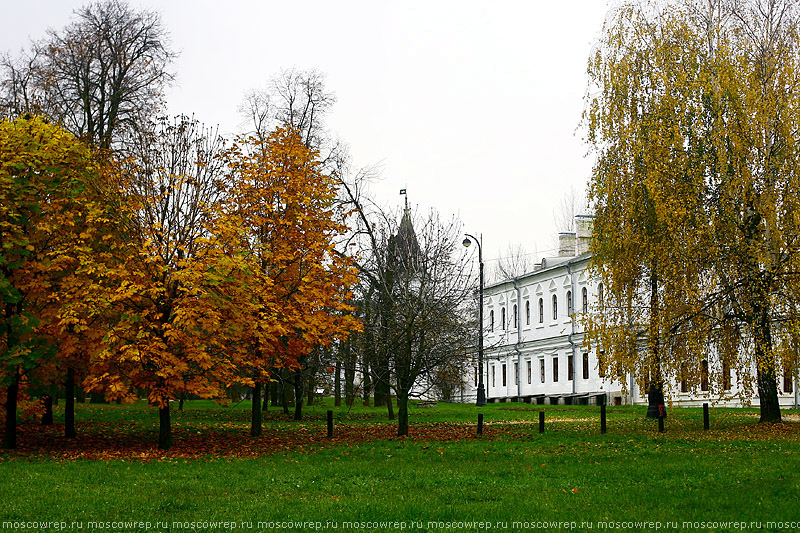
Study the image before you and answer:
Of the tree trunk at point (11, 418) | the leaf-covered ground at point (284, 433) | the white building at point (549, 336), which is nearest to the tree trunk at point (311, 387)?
the leaf-covered ground at point (284, 433)

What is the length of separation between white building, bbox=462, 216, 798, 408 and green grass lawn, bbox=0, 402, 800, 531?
29832 millimetres

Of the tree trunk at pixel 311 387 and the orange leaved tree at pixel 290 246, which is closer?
the orange leaved tree at pixel 290 246

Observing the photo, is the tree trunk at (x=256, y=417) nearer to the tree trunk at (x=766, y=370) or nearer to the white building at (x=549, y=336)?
the tree trunk at (x=766, y=370)

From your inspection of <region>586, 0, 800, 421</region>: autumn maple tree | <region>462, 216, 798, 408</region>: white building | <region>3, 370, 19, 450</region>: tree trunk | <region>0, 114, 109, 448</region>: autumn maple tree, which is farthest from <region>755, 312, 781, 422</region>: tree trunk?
<region>462, 216, 798, 408</region>: white building

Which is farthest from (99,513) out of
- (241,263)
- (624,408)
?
(624,408)

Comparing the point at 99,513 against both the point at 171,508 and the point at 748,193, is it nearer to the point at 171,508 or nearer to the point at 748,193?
the point at 171,508

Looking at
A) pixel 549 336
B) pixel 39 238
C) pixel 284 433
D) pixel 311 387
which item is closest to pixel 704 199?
pixel 284 433

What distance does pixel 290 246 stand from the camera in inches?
950

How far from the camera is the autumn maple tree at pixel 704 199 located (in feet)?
75.8

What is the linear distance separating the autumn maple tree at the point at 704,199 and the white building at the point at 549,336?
25.9 metres

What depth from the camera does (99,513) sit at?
37.4 ft

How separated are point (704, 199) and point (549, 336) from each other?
3555cm

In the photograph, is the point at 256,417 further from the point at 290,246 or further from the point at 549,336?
the point at 549,336

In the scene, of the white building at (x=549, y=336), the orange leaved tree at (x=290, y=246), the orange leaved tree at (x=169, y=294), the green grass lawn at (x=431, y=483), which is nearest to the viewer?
the green grass lawn at (x=431, y=483)
